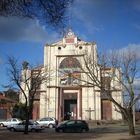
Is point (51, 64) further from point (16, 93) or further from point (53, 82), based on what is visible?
point (16, 93)

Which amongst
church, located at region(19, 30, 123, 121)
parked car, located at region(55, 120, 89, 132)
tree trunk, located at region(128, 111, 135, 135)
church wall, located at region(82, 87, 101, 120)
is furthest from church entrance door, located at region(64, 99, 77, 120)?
tree trunk, located at region(128, 111, 135, 135)

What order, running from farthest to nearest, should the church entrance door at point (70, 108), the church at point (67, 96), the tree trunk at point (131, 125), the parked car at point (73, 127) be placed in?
the church entrance door at point (70, 108) → the church at point (67, 96) → the parked car at point (73, 127) → the tree trunk at point (131, 125)

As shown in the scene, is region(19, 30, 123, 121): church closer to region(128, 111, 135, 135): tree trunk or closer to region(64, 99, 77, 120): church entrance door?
region(64, 99, 77, 120): church entrance door

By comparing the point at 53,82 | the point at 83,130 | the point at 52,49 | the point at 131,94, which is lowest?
the point at 83,130

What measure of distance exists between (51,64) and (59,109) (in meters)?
9.48

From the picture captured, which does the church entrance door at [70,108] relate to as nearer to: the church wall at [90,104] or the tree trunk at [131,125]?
the church wall at [90,104]

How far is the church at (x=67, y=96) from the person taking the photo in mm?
75750

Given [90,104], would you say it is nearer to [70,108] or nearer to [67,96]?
[70,108]

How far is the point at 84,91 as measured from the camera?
7656 cm

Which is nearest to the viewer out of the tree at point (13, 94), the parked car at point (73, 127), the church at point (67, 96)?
the parked car at point (73, 127)

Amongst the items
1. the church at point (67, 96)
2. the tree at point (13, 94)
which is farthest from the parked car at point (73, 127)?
the church at point (67, 96)

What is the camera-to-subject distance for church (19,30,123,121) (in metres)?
75.8

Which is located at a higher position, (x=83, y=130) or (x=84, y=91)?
(x=84, y=91)

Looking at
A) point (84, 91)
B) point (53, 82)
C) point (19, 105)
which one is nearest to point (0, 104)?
point (19, 105)
